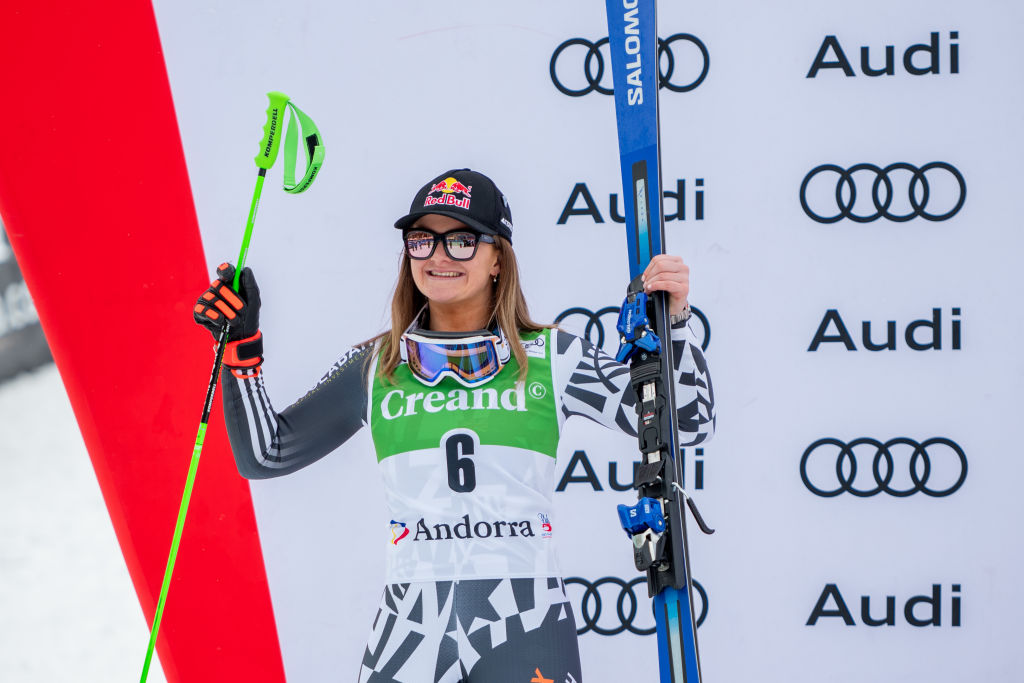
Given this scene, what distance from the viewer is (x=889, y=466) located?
2484 mm

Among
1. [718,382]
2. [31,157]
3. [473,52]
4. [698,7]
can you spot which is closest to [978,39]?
[698,7]

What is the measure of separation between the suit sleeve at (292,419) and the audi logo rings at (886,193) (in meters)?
1.42

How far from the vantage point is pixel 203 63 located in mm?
2459

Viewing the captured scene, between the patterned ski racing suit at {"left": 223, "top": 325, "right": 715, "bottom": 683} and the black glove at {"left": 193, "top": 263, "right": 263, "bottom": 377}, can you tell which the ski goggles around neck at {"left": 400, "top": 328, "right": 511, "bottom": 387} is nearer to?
the patterned ski racing suit at {"left": 223, "top": 325, "right": 715, "bottom": 683}

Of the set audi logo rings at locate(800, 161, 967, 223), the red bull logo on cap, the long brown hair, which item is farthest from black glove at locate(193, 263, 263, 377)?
audi logo rings at locate(800, 161, 967, 223)

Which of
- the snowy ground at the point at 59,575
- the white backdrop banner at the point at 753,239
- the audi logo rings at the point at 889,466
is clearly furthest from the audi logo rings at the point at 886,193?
the snowy ground at the point at 59,575

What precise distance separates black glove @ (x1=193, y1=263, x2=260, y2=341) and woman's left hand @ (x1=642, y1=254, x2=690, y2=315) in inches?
29.0

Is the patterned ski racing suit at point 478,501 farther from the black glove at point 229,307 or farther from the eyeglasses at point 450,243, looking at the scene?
the eyeglasses at point 450,243

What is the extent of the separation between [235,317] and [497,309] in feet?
1.61

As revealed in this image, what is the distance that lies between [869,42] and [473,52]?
111 centimetres

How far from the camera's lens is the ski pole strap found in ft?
5.82

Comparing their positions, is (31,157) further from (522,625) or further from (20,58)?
(522,625)

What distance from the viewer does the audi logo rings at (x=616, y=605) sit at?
101 inches

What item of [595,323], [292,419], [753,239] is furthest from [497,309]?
[753,239]
